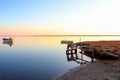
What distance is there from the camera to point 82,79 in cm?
1537

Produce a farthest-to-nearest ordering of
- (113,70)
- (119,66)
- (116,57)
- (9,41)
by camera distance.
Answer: (9,41), (116,57), (119,66), (113,70)

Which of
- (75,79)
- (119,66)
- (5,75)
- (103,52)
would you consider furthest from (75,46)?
(75,79)

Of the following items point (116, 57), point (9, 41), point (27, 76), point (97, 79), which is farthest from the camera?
point (9, 41)

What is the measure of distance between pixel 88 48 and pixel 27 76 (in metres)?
8.28

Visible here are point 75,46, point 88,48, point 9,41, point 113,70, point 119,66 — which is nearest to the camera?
point 113,70

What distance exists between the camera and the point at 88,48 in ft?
87.2

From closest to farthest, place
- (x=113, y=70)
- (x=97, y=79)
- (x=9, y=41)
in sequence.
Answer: (x=97, y=79)
(x=113, y=70)
(x=9, y=41)

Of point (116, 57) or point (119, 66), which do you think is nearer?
point (119, 66)

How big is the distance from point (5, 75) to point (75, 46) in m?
13.4

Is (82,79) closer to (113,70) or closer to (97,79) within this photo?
(97,79)

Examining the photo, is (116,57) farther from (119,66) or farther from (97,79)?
(97,79)

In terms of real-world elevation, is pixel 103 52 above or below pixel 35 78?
above

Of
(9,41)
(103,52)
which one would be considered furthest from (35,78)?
(9,41)

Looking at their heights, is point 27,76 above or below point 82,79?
below
